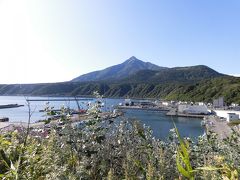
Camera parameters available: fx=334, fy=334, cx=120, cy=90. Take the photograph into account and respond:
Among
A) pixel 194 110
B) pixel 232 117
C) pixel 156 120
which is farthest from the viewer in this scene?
pixel 194 110

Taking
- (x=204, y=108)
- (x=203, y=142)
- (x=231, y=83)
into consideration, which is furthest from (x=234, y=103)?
(x=203, y=142)

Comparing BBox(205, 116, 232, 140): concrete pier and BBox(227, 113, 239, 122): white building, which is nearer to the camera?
BBox(205, 116, 232, 140): concrete pier

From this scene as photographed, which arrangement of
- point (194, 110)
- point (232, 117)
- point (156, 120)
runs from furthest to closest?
point (194, 110) < point (156, 120) < point (232, 117)

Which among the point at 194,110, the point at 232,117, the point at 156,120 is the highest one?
the point at 194,110

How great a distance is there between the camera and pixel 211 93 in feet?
404

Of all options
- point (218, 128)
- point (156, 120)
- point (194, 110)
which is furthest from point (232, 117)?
point (194, 110)

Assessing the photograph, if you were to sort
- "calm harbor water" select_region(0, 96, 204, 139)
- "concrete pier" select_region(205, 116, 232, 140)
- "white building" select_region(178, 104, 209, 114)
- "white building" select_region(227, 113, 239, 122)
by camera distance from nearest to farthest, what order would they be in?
"calm harbor water" select_region(0, 96, 204, 139)
"concrete pier" select_region(205, 116, 232, 140)
"white building" select_region(227, 113, 239, 122)
"white building" select_region(178, 104, 209, 114)

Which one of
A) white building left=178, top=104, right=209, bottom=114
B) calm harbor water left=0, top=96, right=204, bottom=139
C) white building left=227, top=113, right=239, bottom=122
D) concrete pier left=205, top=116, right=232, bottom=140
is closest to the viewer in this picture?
calm harbor water left=0, top=96, right=204, bottom=139

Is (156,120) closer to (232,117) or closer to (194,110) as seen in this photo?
(232,117)

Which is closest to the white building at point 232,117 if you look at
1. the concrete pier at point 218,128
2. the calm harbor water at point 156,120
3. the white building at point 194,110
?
the calm harbor water at point 156,120

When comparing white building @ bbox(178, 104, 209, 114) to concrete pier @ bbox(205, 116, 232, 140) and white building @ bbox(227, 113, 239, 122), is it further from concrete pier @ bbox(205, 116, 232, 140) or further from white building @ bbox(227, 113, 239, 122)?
concrete pier @ bbox(205, 116, 232, 140)

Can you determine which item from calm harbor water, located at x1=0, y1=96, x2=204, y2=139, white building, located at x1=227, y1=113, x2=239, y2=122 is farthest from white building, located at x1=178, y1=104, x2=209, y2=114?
white building, located at x1=227, y1=113, x2=239, y2=122

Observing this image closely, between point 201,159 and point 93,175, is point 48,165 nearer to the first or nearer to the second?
point 93,175

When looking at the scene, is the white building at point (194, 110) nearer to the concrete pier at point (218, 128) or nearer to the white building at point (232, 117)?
the white building at point (232, 117)
